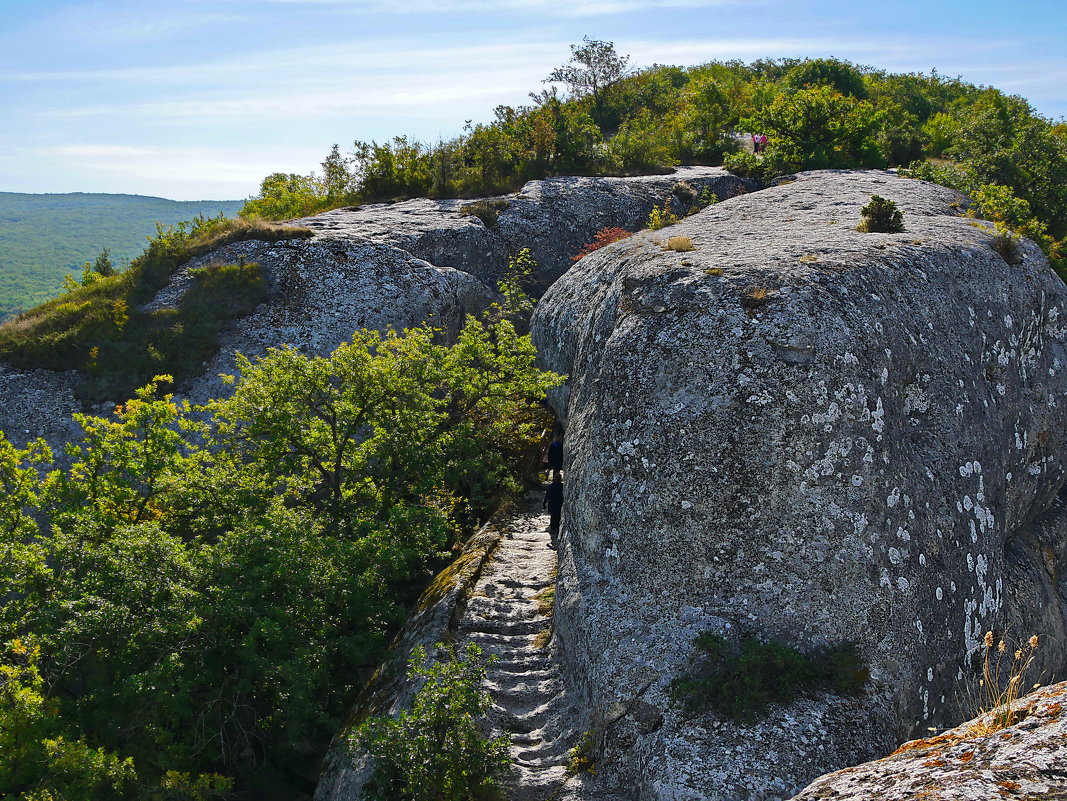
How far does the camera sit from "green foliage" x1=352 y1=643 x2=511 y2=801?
9999 mm

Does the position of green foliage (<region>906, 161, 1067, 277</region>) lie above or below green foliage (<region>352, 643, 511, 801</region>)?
above

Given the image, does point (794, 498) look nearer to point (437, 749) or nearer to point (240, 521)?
A: point (437, 749)

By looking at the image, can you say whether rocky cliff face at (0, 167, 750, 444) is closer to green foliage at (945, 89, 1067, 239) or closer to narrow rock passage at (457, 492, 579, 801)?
green foliage at (945, 89, 1067, 239)

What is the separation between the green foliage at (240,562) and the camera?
445 inches

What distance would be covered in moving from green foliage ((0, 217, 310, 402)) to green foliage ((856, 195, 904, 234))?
59.3 ft

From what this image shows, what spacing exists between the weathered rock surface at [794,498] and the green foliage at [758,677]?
19 cm

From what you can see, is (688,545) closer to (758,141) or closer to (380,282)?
(380,282)

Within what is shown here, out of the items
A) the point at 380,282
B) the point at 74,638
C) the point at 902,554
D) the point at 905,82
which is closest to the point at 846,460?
the point at 902,554

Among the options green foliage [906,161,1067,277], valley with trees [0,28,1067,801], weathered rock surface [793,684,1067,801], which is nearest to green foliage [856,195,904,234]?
valley with trees [0,28,1067,801]

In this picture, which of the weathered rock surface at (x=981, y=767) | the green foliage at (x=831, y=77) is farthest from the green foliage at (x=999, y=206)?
the green foliage at (x=831, y=77)

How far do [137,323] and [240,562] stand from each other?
14.0 m

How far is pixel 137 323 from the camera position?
74.9 ft

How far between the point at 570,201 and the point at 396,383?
1736cm

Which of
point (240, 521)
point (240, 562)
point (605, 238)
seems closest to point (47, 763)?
point (240, 562)
